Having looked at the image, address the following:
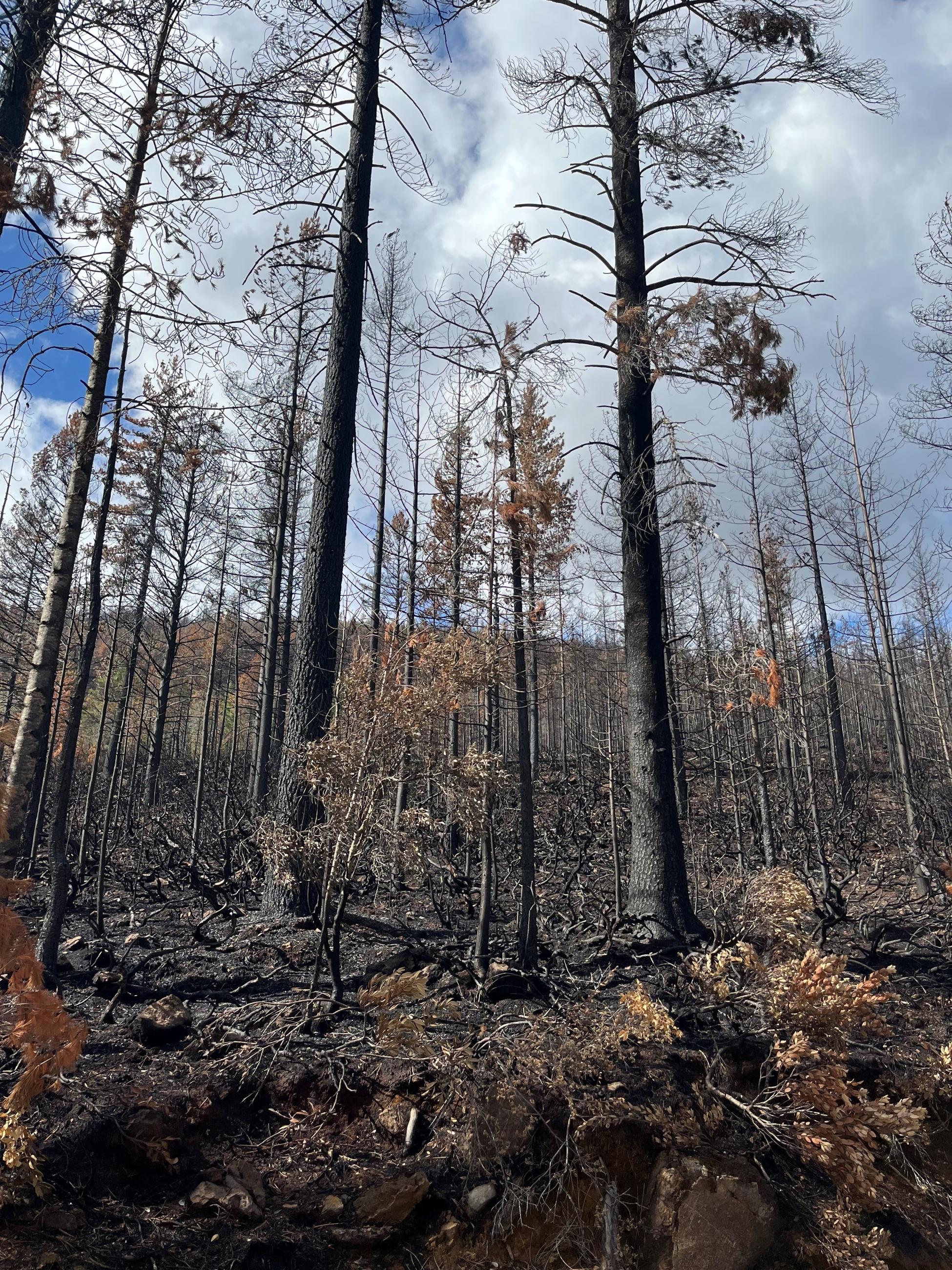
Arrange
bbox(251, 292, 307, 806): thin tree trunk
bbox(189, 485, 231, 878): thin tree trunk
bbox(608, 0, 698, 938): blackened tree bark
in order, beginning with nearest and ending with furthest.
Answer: bbox(608, 0, 698, 938): blackened tree bark < bbox(189, 485, 231, 878): thin tree trunk < bbox(251, 292, 307, 806): thin tree trunk

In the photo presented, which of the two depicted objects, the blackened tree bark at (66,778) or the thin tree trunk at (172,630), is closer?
the blackened tree bark at (66,778)

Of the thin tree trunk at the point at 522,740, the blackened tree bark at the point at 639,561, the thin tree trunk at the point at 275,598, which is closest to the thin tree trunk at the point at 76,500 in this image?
the thin tree trunk at the point at 522,740

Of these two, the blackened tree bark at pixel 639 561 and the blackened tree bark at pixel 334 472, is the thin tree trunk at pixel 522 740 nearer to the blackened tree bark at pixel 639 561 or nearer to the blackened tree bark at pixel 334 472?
the blackened tree bark at pixel 639 561

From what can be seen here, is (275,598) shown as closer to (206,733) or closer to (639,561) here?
(206,733)

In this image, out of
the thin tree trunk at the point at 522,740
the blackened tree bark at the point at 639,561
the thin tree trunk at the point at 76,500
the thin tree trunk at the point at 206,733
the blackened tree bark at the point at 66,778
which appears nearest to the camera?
the thin tree trunk at the point at 76,500

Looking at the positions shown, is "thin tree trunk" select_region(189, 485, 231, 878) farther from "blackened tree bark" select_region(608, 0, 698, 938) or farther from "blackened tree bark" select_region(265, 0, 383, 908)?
"blackened tree bark" select_region(608, 0, 698, 938)

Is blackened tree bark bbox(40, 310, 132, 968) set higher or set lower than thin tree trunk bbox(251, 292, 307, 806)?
lower

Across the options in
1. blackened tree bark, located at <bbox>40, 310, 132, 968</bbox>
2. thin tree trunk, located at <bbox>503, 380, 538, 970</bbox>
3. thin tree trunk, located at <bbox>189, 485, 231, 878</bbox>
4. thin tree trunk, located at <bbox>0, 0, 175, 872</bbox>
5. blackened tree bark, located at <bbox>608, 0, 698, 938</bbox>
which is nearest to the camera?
thin tree trunk, located at <bbox>0, 0, 175, 872</bbox>

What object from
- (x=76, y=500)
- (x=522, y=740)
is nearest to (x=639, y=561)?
(x=522, y=740)

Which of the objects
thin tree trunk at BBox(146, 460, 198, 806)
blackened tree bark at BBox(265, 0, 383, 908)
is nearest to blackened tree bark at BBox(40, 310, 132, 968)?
blackened tree bark at BBox(265, 0, 383, 908)

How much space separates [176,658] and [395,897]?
14481 mm

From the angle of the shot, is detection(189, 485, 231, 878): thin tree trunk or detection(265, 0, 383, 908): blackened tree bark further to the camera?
detection(189, 485, 231, 878): thin tree trunk

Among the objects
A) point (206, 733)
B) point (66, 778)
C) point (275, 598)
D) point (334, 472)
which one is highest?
point (275, 598)

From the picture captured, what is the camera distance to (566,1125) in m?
4.76
